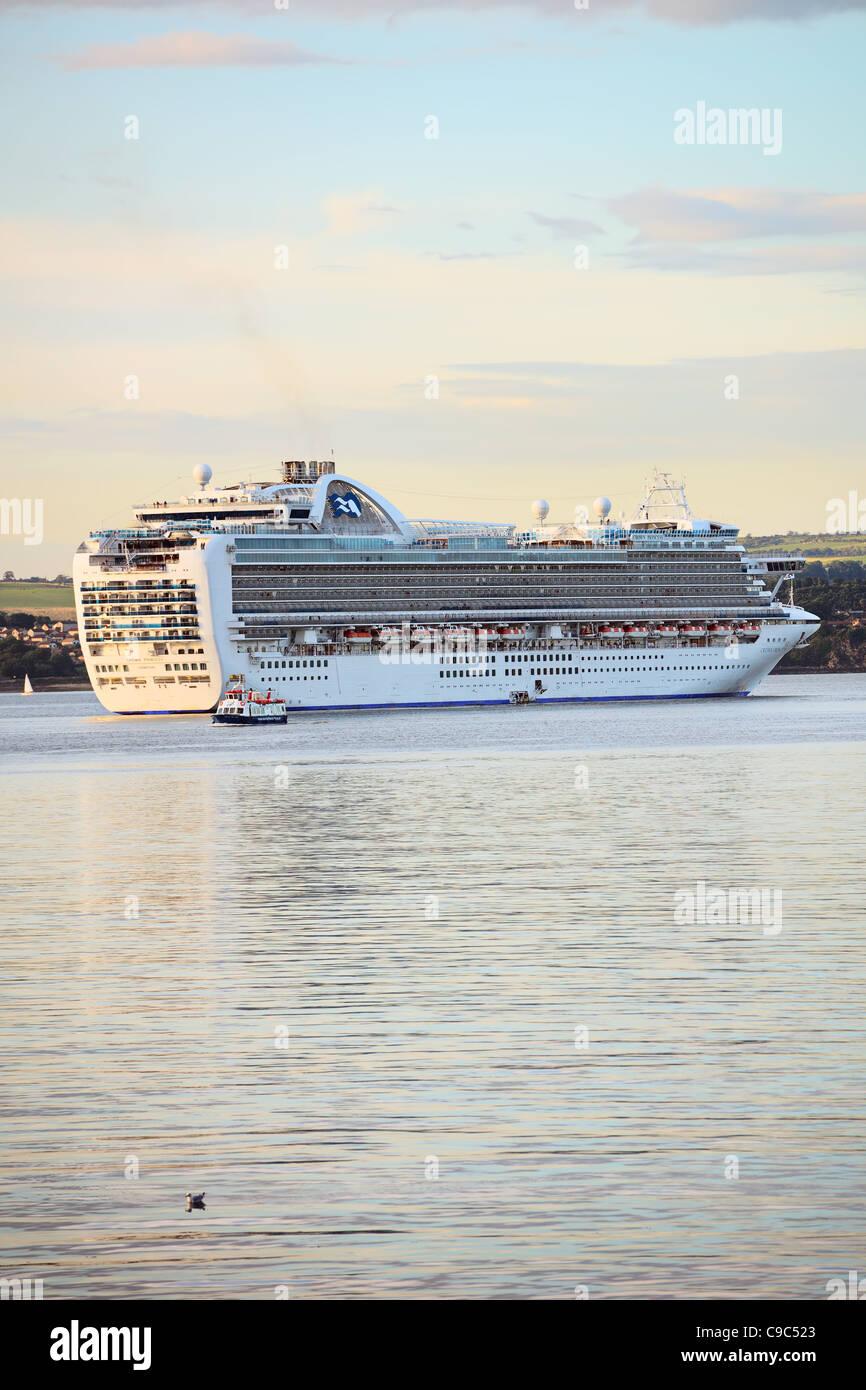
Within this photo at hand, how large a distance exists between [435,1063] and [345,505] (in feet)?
445

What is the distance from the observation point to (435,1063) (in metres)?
22.1

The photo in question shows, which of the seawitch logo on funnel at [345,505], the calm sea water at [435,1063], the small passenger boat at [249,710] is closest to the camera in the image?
the calm sea water at [435,1063]

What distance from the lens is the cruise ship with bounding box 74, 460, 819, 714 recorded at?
139 m

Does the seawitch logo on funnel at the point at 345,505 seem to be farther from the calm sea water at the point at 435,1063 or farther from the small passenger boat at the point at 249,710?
the calm sea water at the point at 435,1063

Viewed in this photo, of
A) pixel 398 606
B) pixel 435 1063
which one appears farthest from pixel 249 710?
pixel 435 1063

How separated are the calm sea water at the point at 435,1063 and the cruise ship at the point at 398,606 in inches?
3398

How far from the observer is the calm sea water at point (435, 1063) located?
50.3ft

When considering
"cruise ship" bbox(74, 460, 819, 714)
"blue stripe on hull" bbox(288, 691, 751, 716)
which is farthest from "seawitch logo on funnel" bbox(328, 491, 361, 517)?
"blue stripe on hull" bbox(288, 691, 751, 716)

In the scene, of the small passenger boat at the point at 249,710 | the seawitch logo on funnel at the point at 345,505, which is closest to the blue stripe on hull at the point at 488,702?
the small passenger boat at the point at 249,710

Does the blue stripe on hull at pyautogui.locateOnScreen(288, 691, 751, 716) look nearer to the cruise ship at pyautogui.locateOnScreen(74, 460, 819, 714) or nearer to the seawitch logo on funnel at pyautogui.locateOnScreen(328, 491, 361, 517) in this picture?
the cruise ship at pyautogui.locateOnScreen(74, 460, 819, 714)

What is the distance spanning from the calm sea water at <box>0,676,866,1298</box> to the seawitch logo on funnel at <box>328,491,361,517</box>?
4072 inches

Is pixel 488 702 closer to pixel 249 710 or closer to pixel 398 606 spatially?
pixel 398 606

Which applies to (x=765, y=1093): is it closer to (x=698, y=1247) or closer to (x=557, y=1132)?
(x=557, y=1132)

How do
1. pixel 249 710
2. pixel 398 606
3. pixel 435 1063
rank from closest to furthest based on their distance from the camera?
1. pixel 435 1063
2. pixel 249 710
3. pixel 398 606
